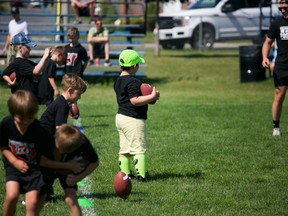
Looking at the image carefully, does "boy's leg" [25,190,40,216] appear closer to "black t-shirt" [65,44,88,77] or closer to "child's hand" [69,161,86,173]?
"child's hand" [69,161,86,173]

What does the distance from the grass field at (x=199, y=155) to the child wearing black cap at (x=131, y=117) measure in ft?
1.02

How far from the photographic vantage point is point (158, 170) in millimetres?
9070

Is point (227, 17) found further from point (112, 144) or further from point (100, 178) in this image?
point (100, 178)

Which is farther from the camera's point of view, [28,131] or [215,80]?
[215,80]

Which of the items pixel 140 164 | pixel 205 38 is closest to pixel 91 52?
pixel 205 38

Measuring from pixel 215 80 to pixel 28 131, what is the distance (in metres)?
16.7

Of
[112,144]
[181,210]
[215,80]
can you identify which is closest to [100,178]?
[181,210]

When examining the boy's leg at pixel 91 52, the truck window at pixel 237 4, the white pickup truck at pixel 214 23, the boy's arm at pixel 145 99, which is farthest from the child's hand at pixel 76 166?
the truck window at pixel 237 4

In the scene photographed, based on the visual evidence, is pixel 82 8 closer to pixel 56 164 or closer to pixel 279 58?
pixel 279 58

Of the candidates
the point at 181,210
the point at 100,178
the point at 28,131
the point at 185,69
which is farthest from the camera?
the point at 185,69

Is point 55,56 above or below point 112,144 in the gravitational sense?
above

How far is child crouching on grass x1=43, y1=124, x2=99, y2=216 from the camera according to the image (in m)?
5.63

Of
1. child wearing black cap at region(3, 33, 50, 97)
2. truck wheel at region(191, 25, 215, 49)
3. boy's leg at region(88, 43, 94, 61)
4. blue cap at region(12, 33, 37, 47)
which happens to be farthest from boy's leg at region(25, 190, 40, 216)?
truck wheel at region(191, 25, 215, 49)

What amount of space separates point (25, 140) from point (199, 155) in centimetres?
475
